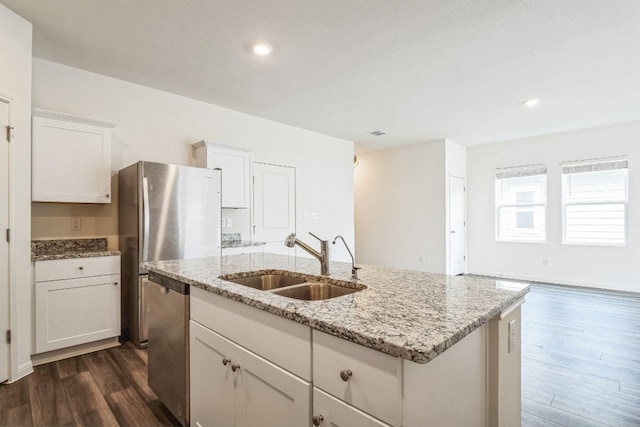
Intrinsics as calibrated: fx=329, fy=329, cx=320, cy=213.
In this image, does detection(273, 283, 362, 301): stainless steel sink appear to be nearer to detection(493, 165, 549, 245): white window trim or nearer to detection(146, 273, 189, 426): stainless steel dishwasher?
detection(146, 273, 189, 426): stainless steel dishwasher

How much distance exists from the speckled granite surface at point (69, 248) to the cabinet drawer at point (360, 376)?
269cm

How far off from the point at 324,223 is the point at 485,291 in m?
4.34

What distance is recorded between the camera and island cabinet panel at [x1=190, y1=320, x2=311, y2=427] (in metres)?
1.08

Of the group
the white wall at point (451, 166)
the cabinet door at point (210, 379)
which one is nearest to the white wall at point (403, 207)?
the white wall at point (451, 166)

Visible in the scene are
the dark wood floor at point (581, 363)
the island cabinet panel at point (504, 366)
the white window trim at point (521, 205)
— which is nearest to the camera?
the island cabinet panel at point (504, 366)

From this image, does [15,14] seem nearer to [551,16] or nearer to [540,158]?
[551,16]

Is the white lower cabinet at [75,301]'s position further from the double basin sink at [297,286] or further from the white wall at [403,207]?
the white wall at [403,207]

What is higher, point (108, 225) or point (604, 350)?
point (108, 225)

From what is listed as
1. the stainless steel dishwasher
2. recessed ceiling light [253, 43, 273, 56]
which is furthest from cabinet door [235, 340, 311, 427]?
recessed ceiling light [253, 43, 273, 56]

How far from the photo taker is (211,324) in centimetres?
150

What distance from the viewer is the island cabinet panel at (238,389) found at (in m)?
1.08

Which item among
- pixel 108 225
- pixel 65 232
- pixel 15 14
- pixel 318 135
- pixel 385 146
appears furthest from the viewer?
pixel 385 146

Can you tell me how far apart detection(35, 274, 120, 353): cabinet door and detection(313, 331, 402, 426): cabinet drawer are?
2688 mm

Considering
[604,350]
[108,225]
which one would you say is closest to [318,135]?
[108,225]
